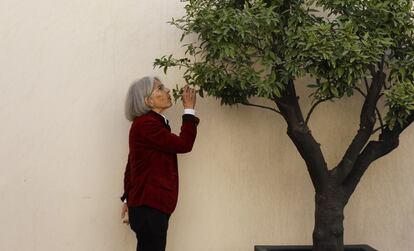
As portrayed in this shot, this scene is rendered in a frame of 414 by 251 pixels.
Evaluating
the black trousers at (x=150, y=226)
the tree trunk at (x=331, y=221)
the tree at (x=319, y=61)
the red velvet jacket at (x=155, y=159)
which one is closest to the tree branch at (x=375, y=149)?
the tree at (x=319, y=61)

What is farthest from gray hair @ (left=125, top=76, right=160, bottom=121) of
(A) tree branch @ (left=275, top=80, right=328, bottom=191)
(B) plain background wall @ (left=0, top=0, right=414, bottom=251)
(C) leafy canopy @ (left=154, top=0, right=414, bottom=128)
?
(A) tree branch @ (left=275, top=80, right=328, bottom=191)

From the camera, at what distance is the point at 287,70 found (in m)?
3.21

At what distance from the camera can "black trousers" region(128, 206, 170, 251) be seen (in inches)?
130

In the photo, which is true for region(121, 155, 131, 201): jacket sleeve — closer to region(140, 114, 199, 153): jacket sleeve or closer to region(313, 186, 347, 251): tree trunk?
region(140, 114, 199, 153): jacket sleeve

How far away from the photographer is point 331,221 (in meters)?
3.47

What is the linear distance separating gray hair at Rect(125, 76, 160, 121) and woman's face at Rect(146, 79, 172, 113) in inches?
1.0

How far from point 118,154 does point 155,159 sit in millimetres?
631

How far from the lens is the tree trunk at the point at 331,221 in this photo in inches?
137

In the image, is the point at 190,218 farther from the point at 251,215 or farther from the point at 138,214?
the point at 138,214

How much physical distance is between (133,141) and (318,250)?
4.52 ft

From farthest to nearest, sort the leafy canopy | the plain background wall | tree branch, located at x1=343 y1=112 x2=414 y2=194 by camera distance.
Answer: the plain background wall
tree branch, located at x1=343 y1=112 x2=414 y2=194
the leafy canopy

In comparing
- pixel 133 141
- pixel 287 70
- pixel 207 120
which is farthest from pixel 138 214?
pixel 287 70

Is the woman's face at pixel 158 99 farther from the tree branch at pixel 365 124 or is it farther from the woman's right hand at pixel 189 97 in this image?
the tree branch at pixel 365 124

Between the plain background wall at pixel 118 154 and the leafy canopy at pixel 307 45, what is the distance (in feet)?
1.84
